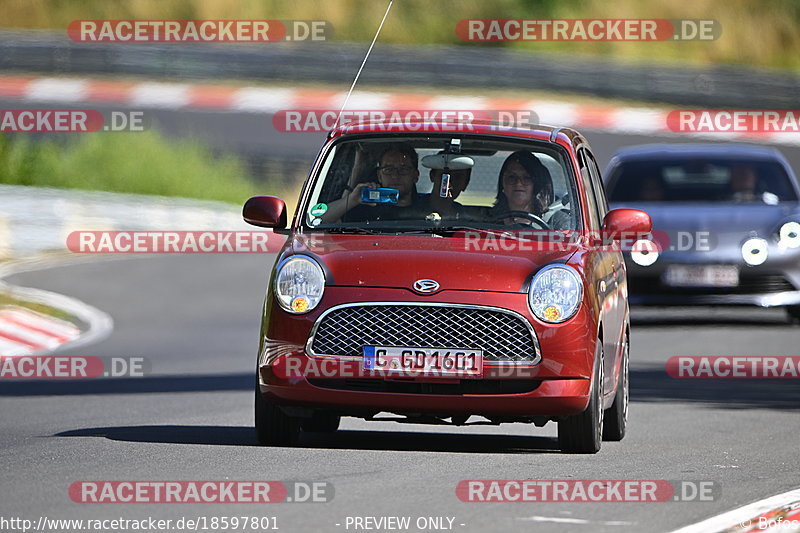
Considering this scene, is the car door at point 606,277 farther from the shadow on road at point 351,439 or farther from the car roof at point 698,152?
the car roof at point 698,152

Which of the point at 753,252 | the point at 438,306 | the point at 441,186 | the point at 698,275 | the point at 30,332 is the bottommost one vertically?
the point at 438,306

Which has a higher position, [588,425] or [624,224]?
[624,224]

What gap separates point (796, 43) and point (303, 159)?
1776 centimetres

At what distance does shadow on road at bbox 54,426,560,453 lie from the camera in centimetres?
975

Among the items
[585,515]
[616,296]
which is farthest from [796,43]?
[585,515]

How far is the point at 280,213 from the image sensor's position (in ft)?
32.9

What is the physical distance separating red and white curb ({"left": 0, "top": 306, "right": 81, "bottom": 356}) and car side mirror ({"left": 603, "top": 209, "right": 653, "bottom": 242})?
7.72 m

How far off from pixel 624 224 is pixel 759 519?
288 centimetres

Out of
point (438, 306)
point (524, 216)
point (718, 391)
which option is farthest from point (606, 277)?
point (718, 391)

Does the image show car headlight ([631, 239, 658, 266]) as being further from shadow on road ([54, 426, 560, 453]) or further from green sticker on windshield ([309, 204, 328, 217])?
green sticker on windshield ([309, 204, 328, 217])

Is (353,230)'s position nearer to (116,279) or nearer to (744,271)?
(744,271)

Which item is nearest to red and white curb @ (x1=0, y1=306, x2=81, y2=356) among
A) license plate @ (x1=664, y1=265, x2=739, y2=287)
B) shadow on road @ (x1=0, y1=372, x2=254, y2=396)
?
→ shadow on road @ (x1=0, y1=372, x2=254, y2=396)

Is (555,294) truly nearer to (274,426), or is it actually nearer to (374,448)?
(374,448)

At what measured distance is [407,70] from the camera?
113ft
